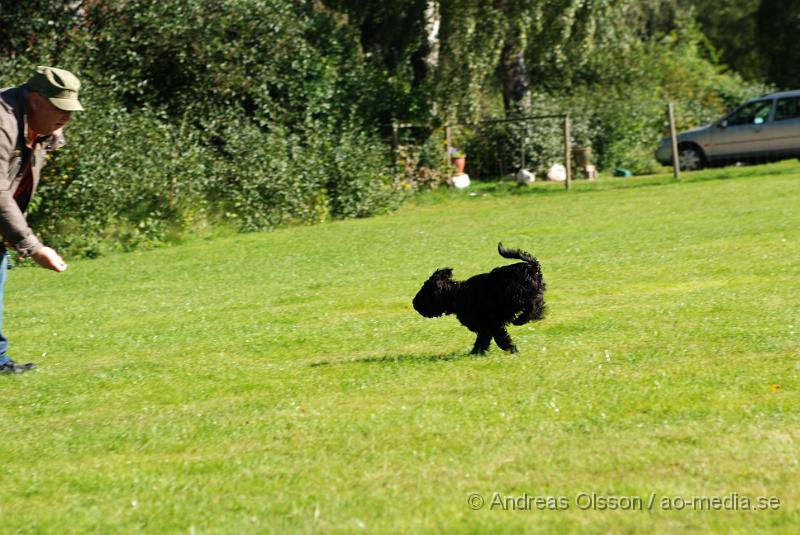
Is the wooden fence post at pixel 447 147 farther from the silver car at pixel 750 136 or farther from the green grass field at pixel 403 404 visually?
the green grass field at pixel 403 404

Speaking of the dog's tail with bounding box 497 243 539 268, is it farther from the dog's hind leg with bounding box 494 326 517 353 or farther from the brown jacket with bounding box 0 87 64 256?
the brown jacket with bounding box 0 87 64 256

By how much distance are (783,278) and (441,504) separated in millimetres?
8233

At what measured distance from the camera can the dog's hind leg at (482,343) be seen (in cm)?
878

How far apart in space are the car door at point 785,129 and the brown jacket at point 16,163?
26.0 meters

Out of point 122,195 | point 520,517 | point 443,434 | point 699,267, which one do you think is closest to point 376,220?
point 122,195

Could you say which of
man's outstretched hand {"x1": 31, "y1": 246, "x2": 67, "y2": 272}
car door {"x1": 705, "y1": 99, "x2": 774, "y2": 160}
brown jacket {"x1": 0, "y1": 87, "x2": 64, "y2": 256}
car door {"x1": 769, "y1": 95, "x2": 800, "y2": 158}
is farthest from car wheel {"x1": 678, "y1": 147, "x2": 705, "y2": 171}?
man's outstretched hand {"x1": 31, "y1": 246, "x2": 67, "y2": 272}

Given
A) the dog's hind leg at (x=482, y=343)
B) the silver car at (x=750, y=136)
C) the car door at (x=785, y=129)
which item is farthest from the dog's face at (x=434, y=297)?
the car door at (x=785, y=129)

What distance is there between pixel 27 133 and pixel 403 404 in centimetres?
344

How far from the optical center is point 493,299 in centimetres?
849

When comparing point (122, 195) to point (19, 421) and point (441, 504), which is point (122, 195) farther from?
point (441, 504)

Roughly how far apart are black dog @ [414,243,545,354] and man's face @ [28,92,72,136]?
302cm

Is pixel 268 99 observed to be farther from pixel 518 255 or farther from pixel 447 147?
pixel 518 255

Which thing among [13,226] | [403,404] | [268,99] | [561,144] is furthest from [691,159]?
[13,226]

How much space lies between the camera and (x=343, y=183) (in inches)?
979
